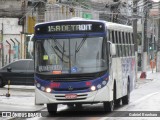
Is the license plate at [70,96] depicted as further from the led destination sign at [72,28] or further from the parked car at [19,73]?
the parked car at [19,73]

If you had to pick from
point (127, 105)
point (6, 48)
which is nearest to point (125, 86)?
point (127, 105)

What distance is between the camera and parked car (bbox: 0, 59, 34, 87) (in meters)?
32.2

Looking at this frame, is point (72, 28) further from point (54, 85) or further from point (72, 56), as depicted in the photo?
point (54, 85)

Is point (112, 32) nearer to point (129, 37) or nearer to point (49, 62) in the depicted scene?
point (49, 62)

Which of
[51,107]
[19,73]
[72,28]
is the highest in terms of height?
[72,28]

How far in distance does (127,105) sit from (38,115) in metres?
4.86

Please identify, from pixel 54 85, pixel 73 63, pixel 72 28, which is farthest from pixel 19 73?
pixel 73 63

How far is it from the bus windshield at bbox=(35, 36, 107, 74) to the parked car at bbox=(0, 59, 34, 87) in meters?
13.6

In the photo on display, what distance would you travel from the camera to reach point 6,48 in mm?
45250

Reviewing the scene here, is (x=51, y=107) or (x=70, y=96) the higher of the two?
(x=70, y=96)

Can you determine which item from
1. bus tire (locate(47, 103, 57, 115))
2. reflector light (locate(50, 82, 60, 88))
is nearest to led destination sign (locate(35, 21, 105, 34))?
reflector light (locate(50, 82, 60, 88))

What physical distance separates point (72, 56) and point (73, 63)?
0.23 m

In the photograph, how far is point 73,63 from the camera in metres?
18.2

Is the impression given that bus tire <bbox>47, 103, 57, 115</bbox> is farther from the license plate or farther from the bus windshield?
the bus windshield
